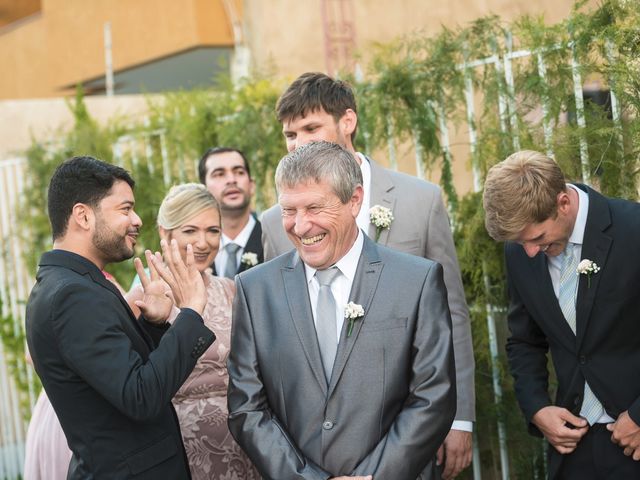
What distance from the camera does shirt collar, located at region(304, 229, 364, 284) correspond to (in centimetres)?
346

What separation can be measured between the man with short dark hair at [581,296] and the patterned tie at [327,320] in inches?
30.4

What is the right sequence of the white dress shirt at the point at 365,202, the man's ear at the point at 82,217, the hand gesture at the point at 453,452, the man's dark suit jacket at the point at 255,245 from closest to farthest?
the man's ear at the point at 82,217 → the hand gesture at the point at 453,452 → the white dress shirt at the point at 365,202 → the man's dark suit jacket at the point at 255,245

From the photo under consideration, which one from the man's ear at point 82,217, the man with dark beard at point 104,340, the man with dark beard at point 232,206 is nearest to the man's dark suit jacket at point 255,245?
the man with dark beard at point 232,206

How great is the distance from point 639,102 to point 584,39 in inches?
24.2

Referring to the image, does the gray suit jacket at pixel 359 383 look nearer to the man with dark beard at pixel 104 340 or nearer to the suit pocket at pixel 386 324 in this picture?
the suit pocket at pixel 386 324

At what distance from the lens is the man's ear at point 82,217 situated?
3631mm

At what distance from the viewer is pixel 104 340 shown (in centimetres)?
330

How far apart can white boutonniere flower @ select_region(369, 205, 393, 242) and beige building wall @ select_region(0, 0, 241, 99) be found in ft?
34.0

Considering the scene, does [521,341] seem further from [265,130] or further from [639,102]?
[265,130]

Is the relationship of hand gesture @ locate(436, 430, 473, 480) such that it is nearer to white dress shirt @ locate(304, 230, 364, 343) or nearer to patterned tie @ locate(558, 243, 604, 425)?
patterned tie @ locate(558, 243, 604, 425)

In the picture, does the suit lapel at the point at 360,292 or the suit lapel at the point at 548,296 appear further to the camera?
the suit lapel at the point at 548,296

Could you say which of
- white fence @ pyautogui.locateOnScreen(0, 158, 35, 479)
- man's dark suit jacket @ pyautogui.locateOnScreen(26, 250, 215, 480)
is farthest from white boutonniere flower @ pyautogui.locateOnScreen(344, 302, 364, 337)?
white fence @ pyautogui.locateOnScreen(0, 158, 35, 479)

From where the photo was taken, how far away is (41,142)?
8742mm

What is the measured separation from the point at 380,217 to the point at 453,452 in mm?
1072
